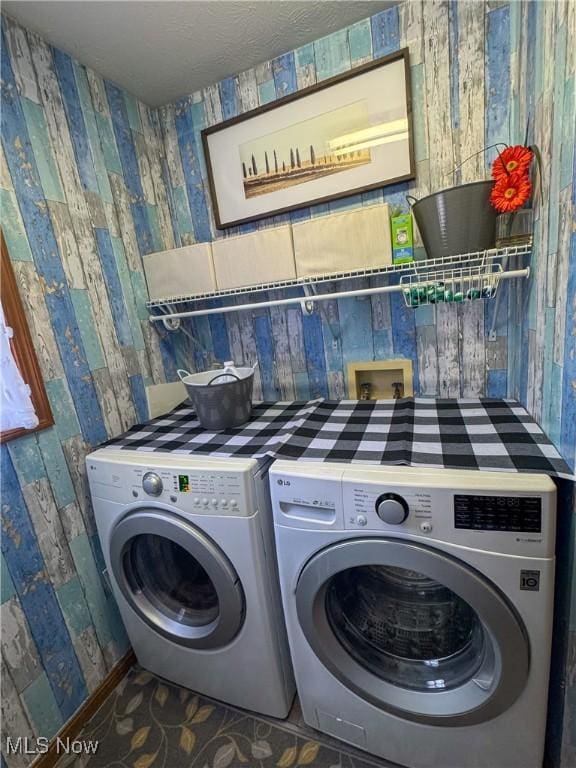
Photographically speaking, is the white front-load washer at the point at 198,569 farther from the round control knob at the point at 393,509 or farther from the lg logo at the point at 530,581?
the lg logo at the point at 530,581

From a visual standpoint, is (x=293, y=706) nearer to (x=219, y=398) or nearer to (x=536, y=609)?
(x=536, y=609)

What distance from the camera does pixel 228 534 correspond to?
1018 millimetres

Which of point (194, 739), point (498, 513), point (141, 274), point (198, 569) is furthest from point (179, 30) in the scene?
point (194, 739)

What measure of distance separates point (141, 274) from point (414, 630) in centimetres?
173

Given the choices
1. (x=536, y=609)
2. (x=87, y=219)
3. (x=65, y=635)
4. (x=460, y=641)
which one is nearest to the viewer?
(x=536, y=609)

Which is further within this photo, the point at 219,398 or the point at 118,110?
the point at 118,110

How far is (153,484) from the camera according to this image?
1.07 meters

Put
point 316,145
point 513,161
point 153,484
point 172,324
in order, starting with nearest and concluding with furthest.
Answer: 1. point 513,161
2. point 153,484
3. point 316,145
4. point 172,324

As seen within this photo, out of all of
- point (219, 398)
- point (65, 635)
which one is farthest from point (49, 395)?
point (65, 635)

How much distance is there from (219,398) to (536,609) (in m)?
1.06

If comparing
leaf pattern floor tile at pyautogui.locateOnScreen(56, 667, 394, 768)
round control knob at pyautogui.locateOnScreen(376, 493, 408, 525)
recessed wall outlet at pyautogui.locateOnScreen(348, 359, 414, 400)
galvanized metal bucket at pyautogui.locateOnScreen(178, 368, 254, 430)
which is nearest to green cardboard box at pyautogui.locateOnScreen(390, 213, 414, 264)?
recessed wall outlet at pyautogui.locateOnScreen(348, 359, 414, 400)

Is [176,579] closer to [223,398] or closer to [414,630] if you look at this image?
[223,398]

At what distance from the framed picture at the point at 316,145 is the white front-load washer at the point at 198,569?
3.74 feet

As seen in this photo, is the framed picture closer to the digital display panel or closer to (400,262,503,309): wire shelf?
(400,262,503,309): wire shelf
